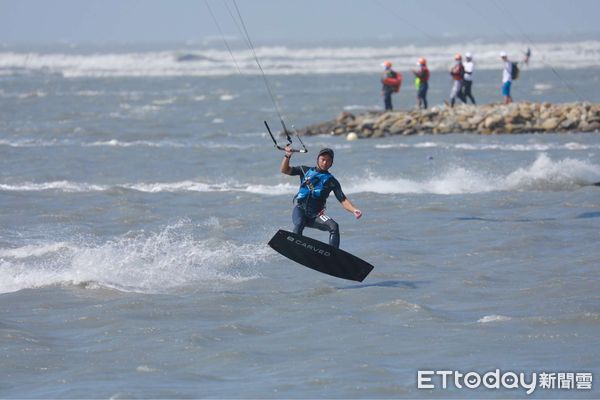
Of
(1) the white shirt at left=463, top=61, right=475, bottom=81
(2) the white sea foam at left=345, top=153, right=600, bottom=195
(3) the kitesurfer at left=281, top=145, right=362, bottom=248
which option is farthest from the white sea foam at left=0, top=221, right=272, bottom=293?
(1) the white shirt at left=463, top=61, right=475, bottom=81

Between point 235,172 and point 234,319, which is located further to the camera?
point 235,172

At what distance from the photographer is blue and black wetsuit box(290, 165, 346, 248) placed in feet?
45.6

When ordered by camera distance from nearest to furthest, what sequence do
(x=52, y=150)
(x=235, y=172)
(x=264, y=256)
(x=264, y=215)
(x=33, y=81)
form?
(x=264, y=256) < (x=264, y=215) < (x=235, y=172) < (x=52, y=150) < (x=33, y=81)

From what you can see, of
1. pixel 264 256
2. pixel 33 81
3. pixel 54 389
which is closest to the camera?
pixel 54 389

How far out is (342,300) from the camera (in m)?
13.3

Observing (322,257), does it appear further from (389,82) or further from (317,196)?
(389,82)

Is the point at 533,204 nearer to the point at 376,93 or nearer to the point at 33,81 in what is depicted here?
the point at 376,93

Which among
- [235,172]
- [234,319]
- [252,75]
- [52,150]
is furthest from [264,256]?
[252,75]

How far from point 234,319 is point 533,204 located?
8540 millimetres

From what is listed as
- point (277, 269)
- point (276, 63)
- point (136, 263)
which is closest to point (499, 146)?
point (277, 269)

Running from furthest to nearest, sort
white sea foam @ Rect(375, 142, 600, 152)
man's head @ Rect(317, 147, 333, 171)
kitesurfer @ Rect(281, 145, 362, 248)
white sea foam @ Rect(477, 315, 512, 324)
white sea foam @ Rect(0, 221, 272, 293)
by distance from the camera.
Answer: white sea foam @ Rect(375, 142, 600, 152) → white sea foam @ Rect(0, 221, 272, 293) → kitesurfer @ Rect(281, 145, 362, 248) → man's head @ Rect(317, 147, 333, 171) → white sea foam @ Rect(477, 315, 512, 324)

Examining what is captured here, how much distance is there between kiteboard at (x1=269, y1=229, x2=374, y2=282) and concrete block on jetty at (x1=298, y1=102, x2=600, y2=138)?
17542 mm

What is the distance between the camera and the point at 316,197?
13.9 meters

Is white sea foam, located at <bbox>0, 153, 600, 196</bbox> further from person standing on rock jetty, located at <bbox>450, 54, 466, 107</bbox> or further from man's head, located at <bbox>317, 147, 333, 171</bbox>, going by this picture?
person standing on rock jetty, located at <bbox>450, 54, 466, 107</bbox>
